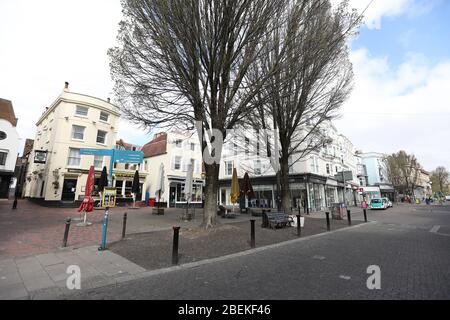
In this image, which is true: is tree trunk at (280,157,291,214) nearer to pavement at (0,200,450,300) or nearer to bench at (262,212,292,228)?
bench at (262,212,292,228)

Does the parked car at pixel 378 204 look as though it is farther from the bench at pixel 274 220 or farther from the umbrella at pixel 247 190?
the bench at pixel 274 220

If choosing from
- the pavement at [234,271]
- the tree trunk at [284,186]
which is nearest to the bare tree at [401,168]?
the tree trunk at [284,186]

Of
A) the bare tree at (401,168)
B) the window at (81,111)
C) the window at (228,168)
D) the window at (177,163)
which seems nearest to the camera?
the window at (81,111)

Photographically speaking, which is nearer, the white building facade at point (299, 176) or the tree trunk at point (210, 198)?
the tree trunk at point (210, 198)

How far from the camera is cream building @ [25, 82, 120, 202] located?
22.4 metres

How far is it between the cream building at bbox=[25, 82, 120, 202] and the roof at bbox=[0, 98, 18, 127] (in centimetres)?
655

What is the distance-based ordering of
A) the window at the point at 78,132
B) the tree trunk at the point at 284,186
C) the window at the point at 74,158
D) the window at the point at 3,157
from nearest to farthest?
the tree trunk at the point at 284,186, the window at the point at 74,158, the window at the point at 78,132, the window at the point at 3,157

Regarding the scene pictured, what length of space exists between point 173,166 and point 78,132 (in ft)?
38.0

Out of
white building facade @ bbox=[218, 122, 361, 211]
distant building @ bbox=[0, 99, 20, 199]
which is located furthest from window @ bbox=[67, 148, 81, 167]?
white building facade @ bbox=[218, 122, 361, 211]

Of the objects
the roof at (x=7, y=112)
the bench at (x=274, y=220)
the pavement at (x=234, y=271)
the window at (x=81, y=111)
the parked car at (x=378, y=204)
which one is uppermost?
the roof at (x=7, y=112)

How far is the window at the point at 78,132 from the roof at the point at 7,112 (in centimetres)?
1198

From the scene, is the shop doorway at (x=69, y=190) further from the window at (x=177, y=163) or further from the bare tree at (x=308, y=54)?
the bare tree at (x=308, y=54)

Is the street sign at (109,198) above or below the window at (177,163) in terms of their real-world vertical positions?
below

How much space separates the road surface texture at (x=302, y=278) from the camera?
13.0 feet
